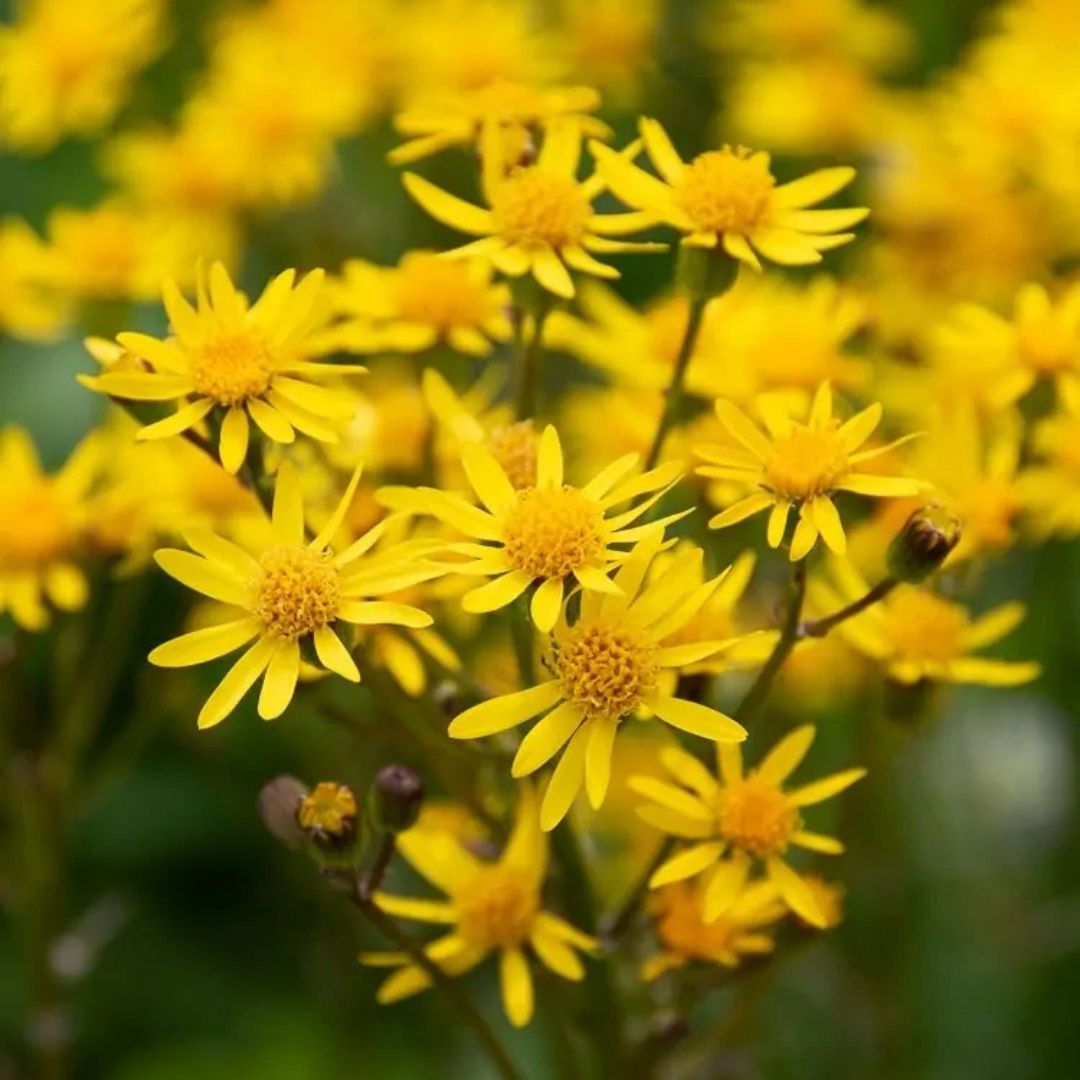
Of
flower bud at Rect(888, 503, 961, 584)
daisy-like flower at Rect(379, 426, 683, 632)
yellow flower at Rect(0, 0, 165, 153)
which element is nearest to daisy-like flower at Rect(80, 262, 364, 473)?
daisy-like flower at Rect(379, 426, 683, 632)

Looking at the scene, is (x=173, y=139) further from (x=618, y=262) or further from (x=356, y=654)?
(x=356, y=654)

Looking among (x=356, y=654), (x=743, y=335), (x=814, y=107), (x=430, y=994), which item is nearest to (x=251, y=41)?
(x=814, y=107)

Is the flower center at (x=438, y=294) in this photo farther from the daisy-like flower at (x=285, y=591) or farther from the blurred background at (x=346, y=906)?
the blurred background at (x=346, y=906)

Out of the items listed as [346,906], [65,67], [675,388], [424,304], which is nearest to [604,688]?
[675,388]

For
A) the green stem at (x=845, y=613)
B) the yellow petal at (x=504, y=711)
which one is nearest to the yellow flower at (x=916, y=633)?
the green stem at (x=845, y=613)

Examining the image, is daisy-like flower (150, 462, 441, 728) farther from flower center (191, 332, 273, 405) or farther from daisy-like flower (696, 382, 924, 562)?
daisy-like flower (696, 382, 924, 562)
